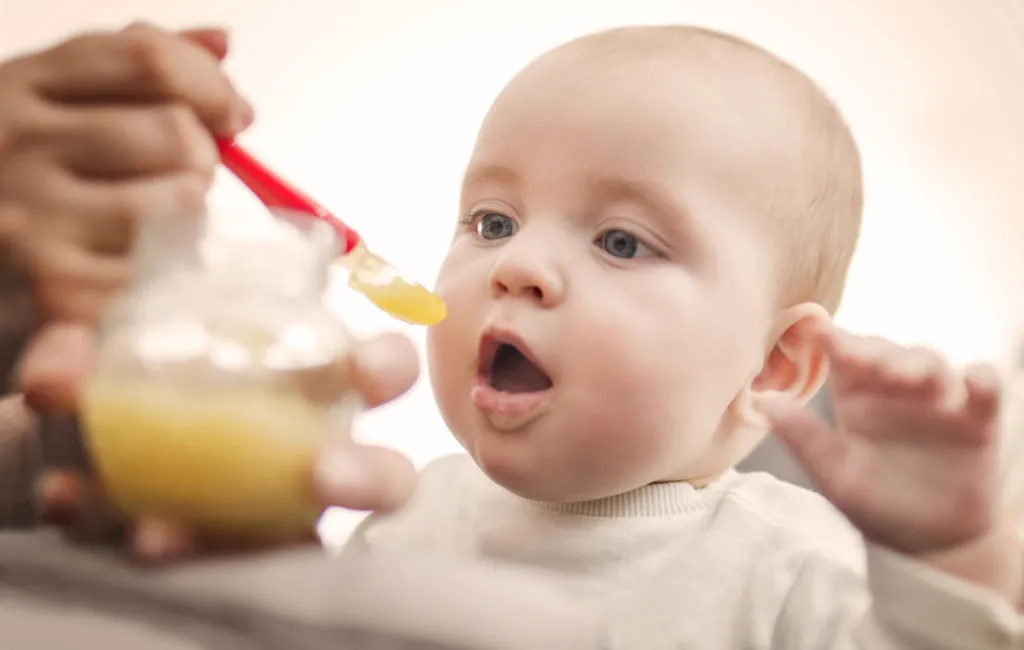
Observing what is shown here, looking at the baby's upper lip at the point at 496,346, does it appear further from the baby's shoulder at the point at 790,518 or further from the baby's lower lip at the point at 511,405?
the baby's shoulder at the point at 790,518

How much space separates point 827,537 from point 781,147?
32cm

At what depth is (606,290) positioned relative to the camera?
25.3 inches

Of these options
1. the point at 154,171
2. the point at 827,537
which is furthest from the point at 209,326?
the point at 827,537

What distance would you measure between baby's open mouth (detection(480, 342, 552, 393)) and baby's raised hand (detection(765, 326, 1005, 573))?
20 cm

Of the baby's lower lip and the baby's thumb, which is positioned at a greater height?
the baby's thumb

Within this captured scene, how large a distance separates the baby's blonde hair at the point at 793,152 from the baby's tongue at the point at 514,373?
21 cm

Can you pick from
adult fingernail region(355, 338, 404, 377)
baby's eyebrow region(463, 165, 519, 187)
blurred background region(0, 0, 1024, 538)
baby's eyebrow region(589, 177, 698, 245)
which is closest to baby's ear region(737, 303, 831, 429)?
baby's eyebrow region(589, 177, 698, 245)

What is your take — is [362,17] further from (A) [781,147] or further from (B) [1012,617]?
(B) [1012,617]

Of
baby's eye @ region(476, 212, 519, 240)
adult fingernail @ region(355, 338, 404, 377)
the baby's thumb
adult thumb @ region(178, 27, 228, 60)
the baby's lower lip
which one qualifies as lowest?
the baby's lower lip

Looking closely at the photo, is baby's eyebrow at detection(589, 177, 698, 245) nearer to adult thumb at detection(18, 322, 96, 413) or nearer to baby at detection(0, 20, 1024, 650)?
baby at detection(0, 20, 1024, 650)

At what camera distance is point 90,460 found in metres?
0.39

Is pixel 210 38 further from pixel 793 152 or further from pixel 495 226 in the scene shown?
pixel 793 152

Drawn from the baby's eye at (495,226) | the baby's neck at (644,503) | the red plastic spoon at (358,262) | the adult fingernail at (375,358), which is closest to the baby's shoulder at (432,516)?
the baby's neck at (644,503)

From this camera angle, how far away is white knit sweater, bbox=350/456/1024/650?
527 mm
